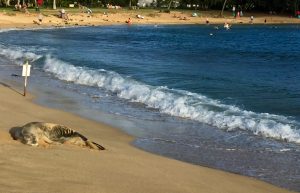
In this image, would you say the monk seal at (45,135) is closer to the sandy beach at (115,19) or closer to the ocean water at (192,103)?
the ocean water at (192,103)

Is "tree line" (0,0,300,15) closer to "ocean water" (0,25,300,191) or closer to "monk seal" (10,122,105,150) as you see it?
"ocean water" (0,25,300,191)

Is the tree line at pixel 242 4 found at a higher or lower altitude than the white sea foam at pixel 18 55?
higher

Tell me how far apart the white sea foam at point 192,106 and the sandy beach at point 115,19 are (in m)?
50.2

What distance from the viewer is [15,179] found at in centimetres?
754

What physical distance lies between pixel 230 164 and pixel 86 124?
4.97m

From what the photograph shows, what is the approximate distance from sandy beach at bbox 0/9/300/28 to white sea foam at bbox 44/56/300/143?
50.2 m

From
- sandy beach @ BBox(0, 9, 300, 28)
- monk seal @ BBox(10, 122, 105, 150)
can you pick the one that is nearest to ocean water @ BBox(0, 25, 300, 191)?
monk seal @ BBox(10, 122, 105, 150)

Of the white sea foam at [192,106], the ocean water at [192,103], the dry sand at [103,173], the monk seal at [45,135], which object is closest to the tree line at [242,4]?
the ocean water at [192,103]

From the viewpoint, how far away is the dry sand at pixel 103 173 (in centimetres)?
761

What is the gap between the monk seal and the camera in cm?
1007

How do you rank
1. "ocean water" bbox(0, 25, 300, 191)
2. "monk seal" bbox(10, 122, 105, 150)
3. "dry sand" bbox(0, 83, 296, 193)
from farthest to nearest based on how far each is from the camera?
"ocean water" bbox(0, 25, 300, 191) → "monk seal" bbox(10, 122, 105, 150) → "dry sand" bbox(0, 83, 296, 193)

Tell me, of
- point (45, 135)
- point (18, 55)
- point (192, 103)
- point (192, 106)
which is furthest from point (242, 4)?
point (45, 135)

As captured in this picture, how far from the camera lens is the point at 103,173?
28.2ft

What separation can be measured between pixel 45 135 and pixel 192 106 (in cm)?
773
